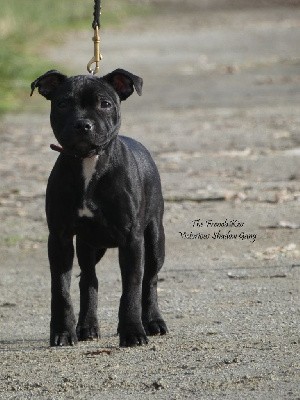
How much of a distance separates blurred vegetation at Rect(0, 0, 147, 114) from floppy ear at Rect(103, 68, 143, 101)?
12.3 m

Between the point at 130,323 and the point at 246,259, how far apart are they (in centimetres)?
282

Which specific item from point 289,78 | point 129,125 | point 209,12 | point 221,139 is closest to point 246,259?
point 221,139

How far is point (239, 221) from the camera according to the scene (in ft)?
36.4

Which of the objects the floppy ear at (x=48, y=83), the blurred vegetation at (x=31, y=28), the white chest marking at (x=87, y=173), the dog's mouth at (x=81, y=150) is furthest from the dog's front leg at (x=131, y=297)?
the blurred vegetation at (x=31, y=28)

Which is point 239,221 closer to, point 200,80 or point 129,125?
point 129,125

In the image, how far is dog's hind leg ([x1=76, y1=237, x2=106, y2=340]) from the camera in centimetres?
735

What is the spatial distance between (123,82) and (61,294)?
1.14m

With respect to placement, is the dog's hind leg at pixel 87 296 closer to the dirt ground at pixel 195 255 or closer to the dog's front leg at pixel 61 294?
the dirt ground at pixel 195 255

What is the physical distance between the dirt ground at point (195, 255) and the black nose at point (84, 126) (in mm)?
1124

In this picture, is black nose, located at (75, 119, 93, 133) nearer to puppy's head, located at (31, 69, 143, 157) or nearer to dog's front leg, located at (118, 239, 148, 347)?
puppy's head, located at (31, 69, 143, 157)

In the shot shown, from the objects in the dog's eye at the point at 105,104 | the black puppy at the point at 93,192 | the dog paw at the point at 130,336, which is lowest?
the dog paw at the point at 130,336

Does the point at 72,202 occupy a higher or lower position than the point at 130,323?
higher

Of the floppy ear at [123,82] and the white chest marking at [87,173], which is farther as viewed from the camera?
the floppy ear at [123,82]

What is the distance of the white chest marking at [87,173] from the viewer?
688cm
